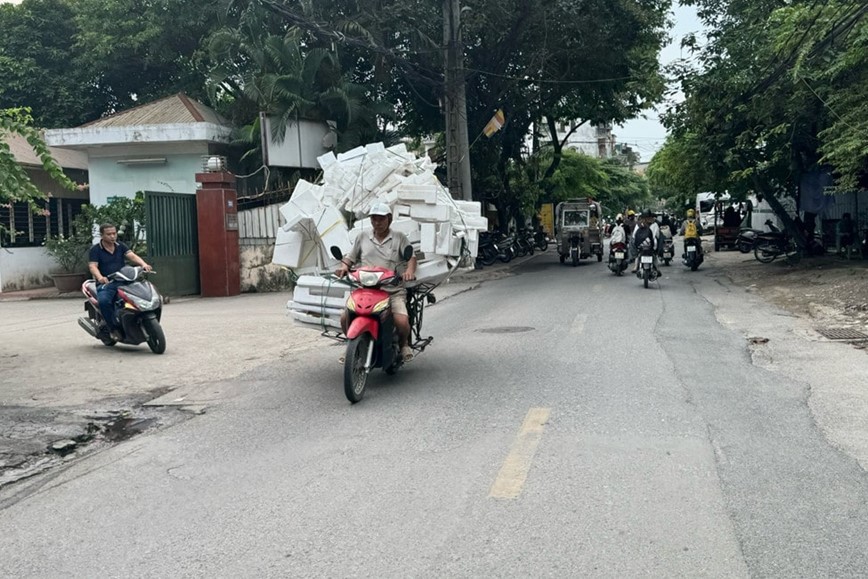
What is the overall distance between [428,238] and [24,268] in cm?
1801

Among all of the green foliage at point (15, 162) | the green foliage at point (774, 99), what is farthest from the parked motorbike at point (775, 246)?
the green foliage at point (15, 162)

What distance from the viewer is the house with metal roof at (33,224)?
851 inches

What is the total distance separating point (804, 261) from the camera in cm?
2250

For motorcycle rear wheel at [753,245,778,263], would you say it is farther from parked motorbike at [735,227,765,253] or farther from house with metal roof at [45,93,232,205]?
house with metal roof at [45,93,232,205]

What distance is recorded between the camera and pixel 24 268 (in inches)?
882

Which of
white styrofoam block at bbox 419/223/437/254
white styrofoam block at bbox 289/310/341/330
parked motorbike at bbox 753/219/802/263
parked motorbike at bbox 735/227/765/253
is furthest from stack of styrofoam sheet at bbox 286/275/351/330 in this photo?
parked motorbike at bbox 735/227/765/253

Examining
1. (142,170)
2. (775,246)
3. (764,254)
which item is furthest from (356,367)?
(764,254)

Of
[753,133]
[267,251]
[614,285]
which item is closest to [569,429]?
[614,285]

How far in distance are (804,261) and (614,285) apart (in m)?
7.01

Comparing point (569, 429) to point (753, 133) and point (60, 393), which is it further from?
point (753, 133)

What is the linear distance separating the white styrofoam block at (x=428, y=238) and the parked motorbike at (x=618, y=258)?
1373 cm

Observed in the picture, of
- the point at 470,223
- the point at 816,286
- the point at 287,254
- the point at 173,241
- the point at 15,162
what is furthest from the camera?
the point at 173,241

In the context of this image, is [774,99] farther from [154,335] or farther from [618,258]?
[154,335]

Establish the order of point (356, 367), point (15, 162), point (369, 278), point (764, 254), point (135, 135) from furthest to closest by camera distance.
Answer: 1. point (764, 254)
2. point (135, 135)
3. point (15, 162)
4. point (369, 278)
5. point (356, 367)
